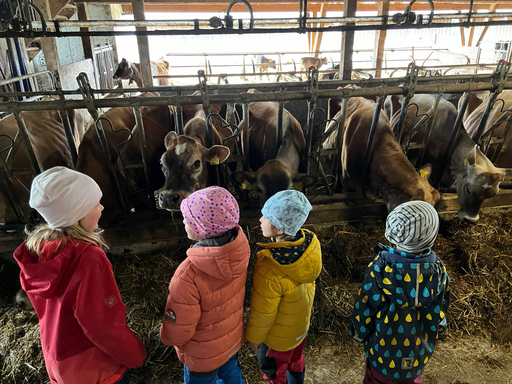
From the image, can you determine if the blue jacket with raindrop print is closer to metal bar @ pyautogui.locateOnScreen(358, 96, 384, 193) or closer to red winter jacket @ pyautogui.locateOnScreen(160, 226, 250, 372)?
red winter jacket @ pyautogui.locateOnScreen(160, 226, 250, 372)

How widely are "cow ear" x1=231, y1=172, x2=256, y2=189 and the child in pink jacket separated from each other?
5.73ft

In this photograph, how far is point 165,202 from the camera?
3125 mm

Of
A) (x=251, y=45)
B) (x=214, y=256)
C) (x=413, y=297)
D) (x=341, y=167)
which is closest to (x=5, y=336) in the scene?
(x=214, y=256)

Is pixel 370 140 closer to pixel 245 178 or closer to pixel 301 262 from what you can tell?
pixel 245 178

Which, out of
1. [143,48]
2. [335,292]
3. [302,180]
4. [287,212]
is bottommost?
[335,292]

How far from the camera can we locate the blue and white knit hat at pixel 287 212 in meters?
1.92

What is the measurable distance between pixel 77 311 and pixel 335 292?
243 cm

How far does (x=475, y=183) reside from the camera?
3.83 metres

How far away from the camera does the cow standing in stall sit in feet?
12.4

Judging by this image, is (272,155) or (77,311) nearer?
(77,311)

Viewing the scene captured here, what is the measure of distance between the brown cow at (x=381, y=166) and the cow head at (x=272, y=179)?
2.81 feet

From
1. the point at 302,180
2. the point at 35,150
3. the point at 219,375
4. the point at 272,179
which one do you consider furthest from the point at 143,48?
the point at 219,375

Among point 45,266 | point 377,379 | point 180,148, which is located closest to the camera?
point 45,266

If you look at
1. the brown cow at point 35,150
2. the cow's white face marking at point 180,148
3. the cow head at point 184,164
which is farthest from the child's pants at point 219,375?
the brown cow at point 35,150
